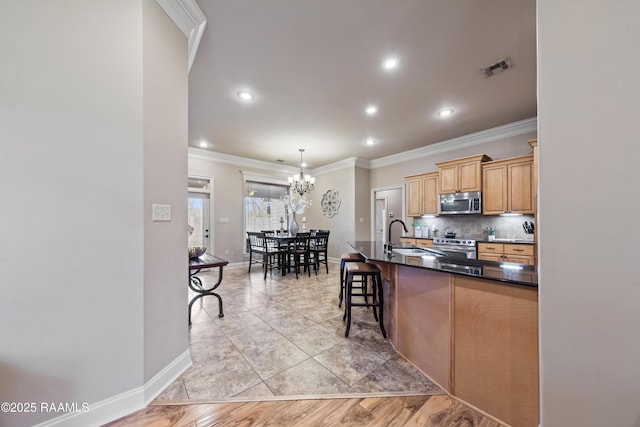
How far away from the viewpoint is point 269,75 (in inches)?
100

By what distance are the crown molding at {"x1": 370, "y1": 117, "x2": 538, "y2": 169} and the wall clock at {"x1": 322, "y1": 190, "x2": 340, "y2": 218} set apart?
1.52m

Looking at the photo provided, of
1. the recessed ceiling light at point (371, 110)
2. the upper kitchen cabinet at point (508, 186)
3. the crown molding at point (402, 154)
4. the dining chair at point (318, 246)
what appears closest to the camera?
the recessed ceiling light at point (371, 110)

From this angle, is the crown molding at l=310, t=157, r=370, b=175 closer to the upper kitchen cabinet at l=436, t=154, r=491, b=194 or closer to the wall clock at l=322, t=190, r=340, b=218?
the wall clock at l=322, t=190, r=340, b=218

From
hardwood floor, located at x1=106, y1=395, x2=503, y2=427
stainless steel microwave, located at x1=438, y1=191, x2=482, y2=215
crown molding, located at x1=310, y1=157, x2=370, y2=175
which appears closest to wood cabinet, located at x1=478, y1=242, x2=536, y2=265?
stainless steel microwave, located at x1=438, y1=191, x2=482, y2=215

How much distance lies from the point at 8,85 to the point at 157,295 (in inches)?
52.7

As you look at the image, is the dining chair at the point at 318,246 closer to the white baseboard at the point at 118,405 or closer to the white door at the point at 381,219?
the white door at the point at 381,219

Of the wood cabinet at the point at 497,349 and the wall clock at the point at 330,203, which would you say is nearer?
the wood cabinet at the point at 497,349

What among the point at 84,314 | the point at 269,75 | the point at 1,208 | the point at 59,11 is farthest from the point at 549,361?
the point at 269,75

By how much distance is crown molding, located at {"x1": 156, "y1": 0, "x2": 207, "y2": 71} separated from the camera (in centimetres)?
164

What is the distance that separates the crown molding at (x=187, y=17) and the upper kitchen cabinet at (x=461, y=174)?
4357mm

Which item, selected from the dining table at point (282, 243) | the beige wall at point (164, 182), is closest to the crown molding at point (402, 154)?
the dining table at point (282, 243)

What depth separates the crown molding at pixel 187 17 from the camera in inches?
64.4

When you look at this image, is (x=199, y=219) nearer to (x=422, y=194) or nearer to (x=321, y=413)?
(x=321, y=413)

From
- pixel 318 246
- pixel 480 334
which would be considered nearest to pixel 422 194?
pixel 318 246
